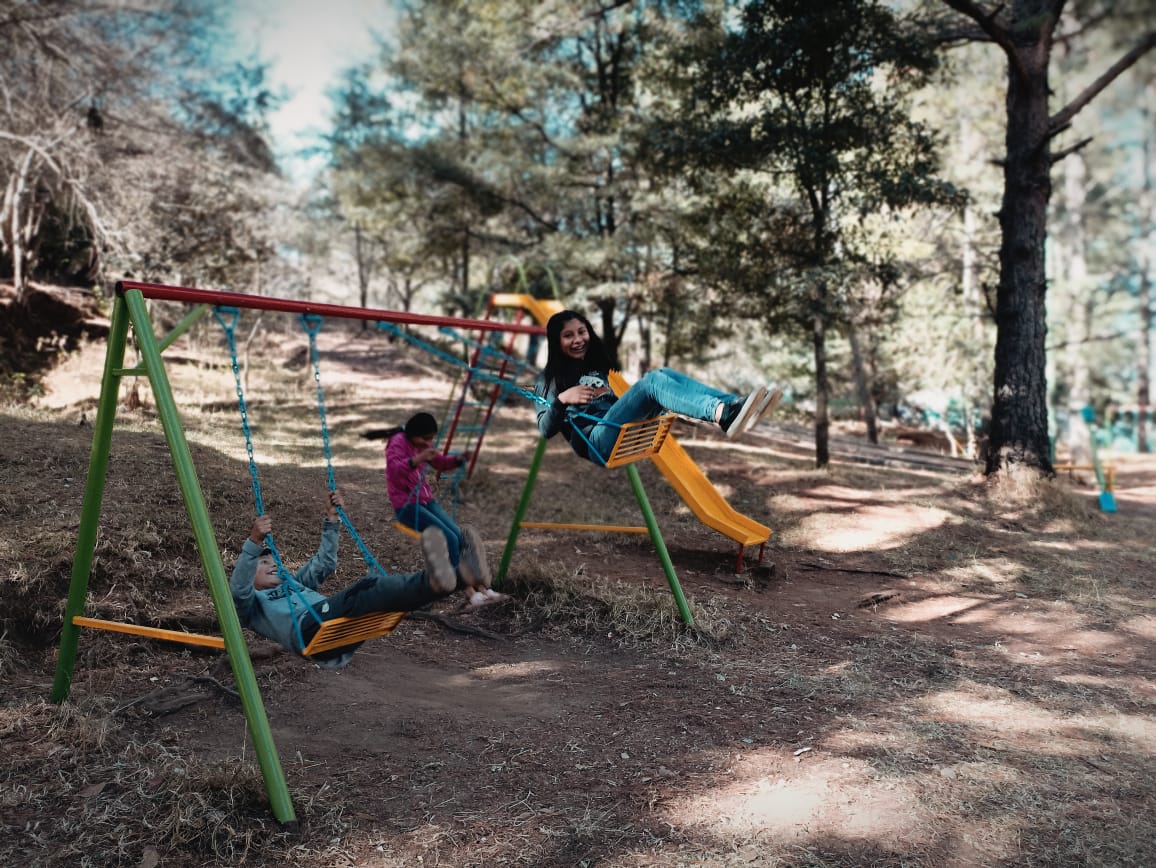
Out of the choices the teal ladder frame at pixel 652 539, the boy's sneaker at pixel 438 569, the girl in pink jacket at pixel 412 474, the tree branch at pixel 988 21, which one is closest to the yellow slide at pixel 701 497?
the teal ladder frame at pixel 652 539

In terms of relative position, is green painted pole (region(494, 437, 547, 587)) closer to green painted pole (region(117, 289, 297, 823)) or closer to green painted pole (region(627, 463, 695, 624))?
green painted pole (region(627, 463, 695, 624))

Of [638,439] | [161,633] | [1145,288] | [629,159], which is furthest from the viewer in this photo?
[1145,288]

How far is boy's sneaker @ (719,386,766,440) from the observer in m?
3.85

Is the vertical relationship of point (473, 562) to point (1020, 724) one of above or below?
above

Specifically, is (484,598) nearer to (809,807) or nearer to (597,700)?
(597,700)

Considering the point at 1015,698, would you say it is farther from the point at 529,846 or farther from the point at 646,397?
the point at 529,846

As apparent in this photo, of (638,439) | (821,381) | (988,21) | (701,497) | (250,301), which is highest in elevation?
(988,21)

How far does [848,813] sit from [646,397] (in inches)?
82.2

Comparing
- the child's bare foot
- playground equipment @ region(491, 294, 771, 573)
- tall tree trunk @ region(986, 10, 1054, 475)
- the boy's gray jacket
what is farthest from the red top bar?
tall tree trunk @ region(986, 10, 1054, 475)

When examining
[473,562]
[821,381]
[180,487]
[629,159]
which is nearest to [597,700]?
[473,562]

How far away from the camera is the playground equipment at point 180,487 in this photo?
2988 millimetres

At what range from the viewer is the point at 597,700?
426 centimetres

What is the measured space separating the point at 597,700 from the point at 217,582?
207 centimetres

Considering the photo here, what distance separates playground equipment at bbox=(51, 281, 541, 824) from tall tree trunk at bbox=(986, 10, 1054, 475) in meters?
7.84
